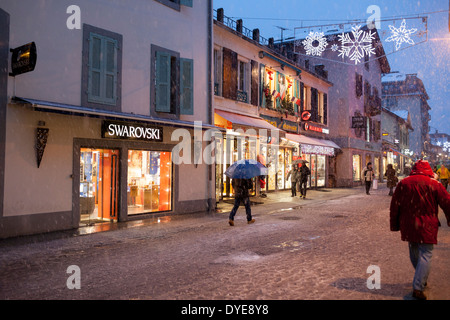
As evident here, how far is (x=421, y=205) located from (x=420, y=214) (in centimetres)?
11

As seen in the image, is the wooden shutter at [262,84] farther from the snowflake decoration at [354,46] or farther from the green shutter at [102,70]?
the green shutter at [102,70]

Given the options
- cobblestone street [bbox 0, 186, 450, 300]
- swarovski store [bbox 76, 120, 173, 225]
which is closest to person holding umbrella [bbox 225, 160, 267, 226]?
cobblestone street [bbox 0, 186, 450, 300]

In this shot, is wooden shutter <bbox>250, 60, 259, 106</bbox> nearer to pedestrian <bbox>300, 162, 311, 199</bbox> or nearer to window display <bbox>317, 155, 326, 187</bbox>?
pedestrian <bbox>300, 162, 311, 199</bbox>

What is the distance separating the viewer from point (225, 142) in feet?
56.1

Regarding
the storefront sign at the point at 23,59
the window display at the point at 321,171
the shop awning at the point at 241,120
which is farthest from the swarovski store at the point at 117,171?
the window display at the point at 321,171

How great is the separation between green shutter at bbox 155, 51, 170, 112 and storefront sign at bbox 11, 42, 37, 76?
14.9 ft

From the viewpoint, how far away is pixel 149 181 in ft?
41.5

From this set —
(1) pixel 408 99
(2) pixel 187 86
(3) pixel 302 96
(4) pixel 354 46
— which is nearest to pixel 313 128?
(3) pixel 302 96

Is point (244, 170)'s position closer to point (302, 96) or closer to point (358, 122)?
point (302, 96)

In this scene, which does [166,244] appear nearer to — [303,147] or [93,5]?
[93,5]

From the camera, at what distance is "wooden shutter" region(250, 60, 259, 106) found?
742 inches

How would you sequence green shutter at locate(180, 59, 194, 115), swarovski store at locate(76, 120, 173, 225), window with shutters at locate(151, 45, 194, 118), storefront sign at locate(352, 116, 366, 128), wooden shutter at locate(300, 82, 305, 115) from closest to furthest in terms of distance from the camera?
swarovski store at locate(76, 120, 173, 225) → window with shutters at locate(151, 45, 194, 118) → green shutter at locate(180, 59, 194, 115) → wooden shutter at locate(300, 82, 305, 115) → storefront sign at locate(352, 116, 366, 128)

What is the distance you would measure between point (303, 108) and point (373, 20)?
32.8 feet
